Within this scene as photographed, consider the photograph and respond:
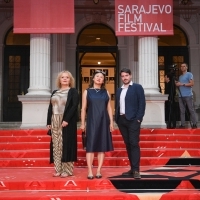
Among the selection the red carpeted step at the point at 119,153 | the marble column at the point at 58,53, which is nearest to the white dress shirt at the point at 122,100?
the red carpeted step at the point at 119,153

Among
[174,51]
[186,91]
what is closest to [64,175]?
[186,91]

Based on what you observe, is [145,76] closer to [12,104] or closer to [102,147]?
[102,147]

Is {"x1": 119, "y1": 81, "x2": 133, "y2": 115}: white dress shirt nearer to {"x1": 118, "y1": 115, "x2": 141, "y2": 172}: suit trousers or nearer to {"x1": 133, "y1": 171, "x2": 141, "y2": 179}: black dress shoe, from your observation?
{"x1": 118, "y1": 115, "x2": 141, "y2": 172}: suit trousers

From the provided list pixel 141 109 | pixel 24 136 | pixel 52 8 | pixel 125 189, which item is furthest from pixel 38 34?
pixel 125 189

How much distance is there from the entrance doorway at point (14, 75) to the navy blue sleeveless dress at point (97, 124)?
26.7 ft

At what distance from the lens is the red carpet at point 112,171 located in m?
4.98

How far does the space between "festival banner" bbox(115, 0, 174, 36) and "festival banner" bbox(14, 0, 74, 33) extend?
1465 millimetres

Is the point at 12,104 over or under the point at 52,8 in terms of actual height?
under

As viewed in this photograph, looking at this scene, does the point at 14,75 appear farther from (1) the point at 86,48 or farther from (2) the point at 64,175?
(2) the point at 64,175

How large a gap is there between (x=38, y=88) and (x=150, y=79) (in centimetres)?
337

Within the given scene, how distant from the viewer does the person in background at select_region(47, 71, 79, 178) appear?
555 centimetres

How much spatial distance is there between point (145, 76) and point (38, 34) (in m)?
3.46

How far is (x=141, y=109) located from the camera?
214 inches

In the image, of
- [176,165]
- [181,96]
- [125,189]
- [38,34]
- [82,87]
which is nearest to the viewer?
[125,189]
